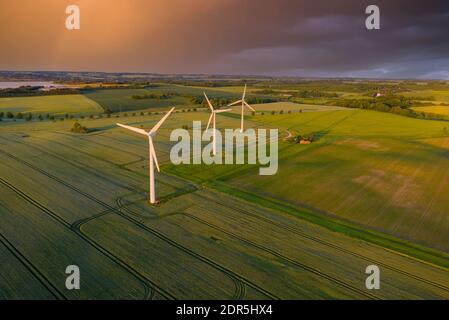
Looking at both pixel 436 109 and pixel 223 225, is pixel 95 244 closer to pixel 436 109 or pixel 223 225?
pixel 223 225

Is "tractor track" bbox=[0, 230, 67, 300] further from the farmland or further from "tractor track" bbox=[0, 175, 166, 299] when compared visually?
"tractor track" bbox=[0, 175, 166, 299]

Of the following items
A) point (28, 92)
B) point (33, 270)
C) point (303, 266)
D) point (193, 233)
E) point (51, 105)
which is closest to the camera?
point (33, 270)

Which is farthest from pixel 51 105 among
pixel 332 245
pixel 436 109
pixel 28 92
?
pixel 436 109

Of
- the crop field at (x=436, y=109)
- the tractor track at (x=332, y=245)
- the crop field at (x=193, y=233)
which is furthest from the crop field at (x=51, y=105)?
the crop field at (x=436, y=109)

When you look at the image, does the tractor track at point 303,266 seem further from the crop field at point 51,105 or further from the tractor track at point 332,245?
the crop field at point 51,105

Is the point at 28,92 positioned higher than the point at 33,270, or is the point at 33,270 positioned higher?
the point at 28,92

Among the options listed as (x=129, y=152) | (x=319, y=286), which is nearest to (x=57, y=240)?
(x=319, y=286)

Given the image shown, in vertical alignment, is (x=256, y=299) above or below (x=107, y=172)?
below
